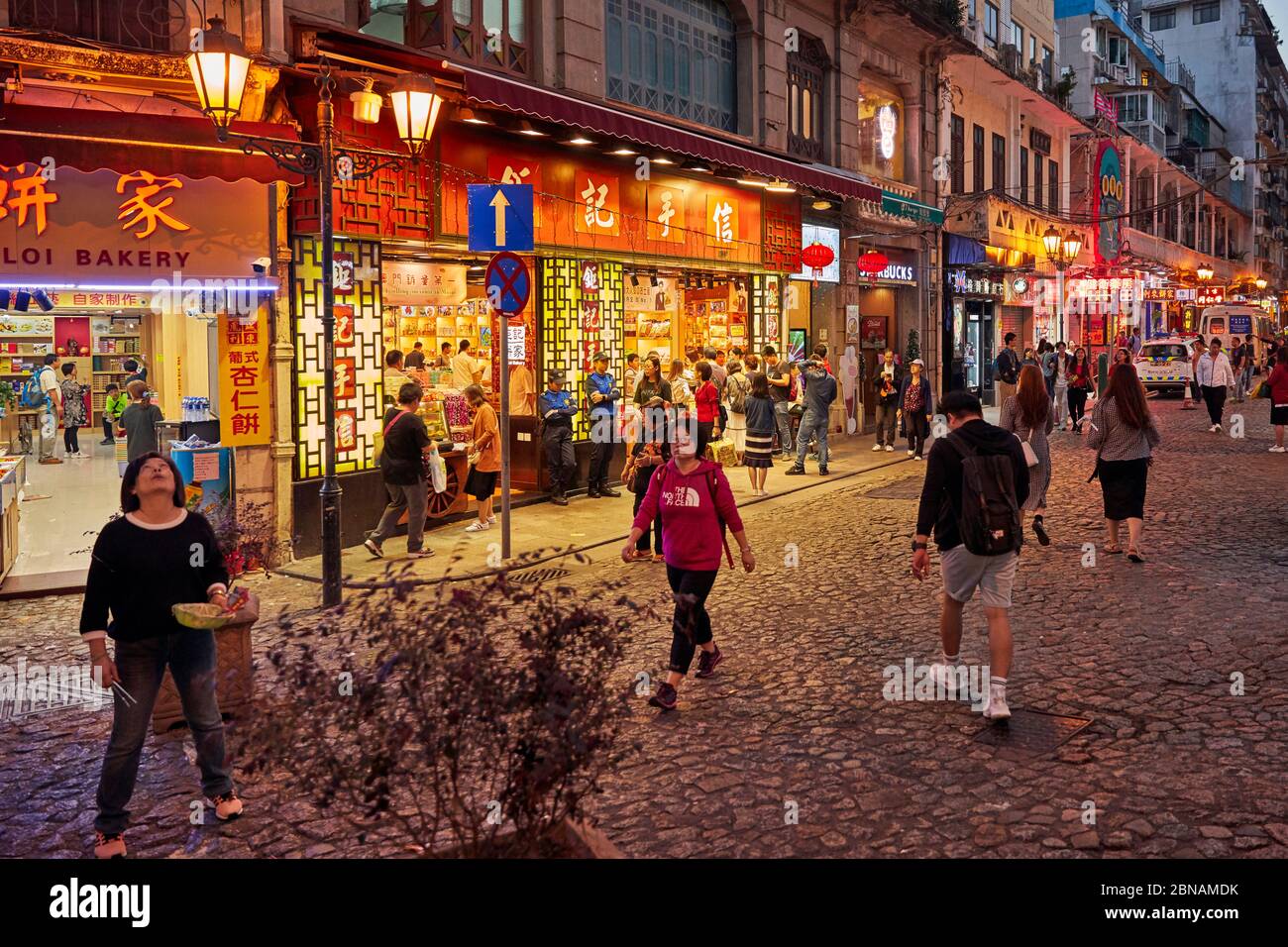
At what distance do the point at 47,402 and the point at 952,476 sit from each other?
19.9 metres

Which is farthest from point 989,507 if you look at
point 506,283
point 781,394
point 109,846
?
point 781,394

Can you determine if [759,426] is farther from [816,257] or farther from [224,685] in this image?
[224,685]

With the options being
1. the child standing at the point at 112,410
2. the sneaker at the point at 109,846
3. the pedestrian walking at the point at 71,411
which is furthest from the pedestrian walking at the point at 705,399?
the pedestrian walking at the point at 71,411

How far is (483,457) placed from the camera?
14.0m

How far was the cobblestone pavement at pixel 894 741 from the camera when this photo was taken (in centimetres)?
544

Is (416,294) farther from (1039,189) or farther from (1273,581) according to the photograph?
(1039,189)

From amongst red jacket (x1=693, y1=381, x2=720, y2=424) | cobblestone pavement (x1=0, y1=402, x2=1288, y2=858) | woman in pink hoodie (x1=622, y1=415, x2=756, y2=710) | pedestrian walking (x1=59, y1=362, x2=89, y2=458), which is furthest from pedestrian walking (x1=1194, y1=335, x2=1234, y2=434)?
pedestrian walking (x1=59, y1=362, x2=89, y2=458)

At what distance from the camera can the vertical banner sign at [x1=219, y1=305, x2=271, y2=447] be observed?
11992mm

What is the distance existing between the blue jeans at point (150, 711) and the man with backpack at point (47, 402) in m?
17.5

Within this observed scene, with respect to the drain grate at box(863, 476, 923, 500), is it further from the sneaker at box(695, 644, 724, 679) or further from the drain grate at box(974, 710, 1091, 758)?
the drain grate at box(974, 710, 1091, 758)

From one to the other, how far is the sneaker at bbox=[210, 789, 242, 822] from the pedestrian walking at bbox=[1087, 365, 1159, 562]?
28.3 feet

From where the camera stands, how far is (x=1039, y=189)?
38312mm

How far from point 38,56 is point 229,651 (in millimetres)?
6474

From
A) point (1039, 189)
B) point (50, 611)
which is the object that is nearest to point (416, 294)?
point (50, 611)
